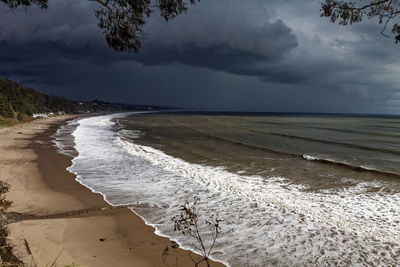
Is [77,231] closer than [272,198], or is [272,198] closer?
[77,231]

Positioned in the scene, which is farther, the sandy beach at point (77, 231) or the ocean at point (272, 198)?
the ocean at point (272, 198)

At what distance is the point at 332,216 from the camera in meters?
7.56

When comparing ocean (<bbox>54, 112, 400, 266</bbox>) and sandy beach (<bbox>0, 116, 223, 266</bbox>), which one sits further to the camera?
ocean (<bbox>54, 112, 400, 266</bbox>)

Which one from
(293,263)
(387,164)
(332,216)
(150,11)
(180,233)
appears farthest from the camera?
(387,164)

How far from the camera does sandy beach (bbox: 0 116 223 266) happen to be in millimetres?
4934

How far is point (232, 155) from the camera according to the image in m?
17.8

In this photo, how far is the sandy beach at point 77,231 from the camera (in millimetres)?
4934

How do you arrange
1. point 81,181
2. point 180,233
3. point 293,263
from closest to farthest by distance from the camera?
point 293,263 → point 180,233 → point 81,181

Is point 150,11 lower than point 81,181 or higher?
higher

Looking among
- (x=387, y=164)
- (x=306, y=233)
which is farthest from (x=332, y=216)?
A: (x=387, y=164)

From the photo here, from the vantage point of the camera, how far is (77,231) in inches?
235

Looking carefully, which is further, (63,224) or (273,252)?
(63,224)

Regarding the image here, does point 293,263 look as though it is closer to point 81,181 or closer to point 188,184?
point 188,184

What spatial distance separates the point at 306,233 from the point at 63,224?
6500 millimetres
